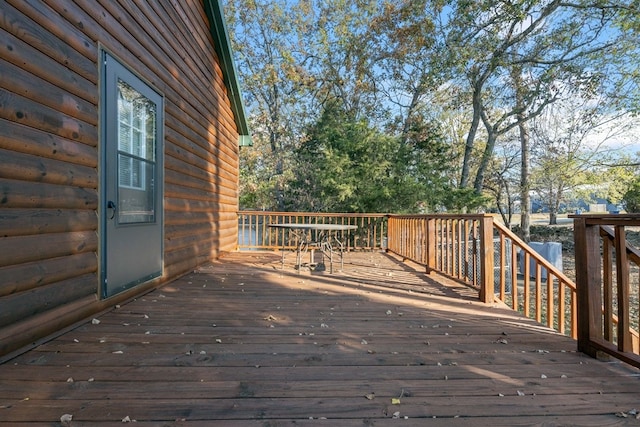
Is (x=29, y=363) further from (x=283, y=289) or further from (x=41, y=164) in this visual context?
(x=283, y=289)

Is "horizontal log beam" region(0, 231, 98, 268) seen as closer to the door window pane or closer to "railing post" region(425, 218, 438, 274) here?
the door window pane

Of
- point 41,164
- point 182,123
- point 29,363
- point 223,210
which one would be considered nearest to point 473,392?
point 29,363

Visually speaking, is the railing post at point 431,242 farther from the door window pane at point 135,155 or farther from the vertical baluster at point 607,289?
the door window pane at point 135,155

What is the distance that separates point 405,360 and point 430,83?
10284mm

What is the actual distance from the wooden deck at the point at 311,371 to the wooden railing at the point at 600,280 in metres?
0.13

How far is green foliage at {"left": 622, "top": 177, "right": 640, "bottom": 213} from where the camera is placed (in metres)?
10.9

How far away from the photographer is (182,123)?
4270mm

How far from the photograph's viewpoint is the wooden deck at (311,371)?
1336mm

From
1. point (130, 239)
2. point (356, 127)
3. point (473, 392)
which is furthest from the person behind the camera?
point (356, 127)

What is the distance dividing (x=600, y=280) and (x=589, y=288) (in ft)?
0.27

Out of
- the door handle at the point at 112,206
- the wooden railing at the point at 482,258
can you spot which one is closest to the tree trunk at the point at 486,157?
the wooden railing at the point at 482,258

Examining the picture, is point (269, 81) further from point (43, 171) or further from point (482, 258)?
point (43, 171)

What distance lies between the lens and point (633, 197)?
1246 cm

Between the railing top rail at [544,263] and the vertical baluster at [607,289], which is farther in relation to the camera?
the railing top rail at [544,263]
